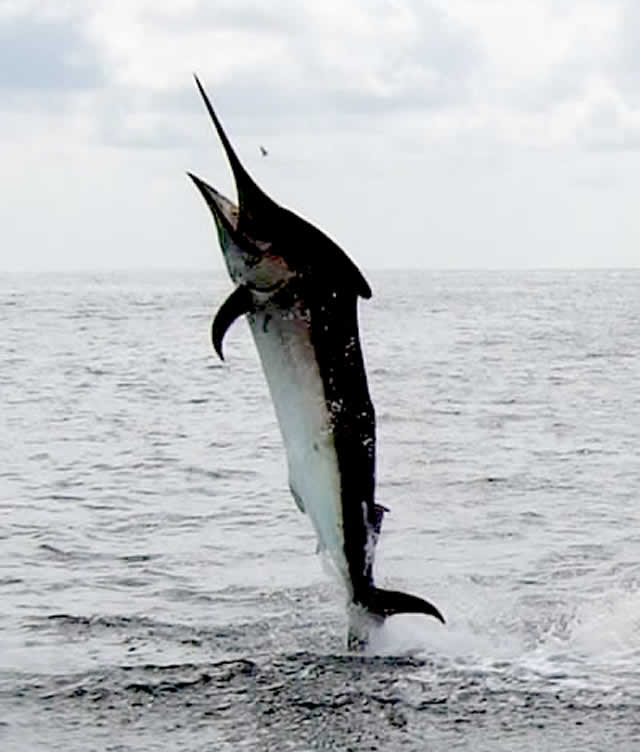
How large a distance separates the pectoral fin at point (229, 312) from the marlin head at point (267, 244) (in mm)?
45

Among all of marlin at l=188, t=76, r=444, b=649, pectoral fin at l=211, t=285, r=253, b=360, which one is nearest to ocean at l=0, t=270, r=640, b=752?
marlin at l=188, t=76, r=444, b=649

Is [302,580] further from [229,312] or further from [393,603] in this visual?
[229,312]

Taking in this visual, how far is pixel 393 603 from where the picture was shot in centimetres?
749

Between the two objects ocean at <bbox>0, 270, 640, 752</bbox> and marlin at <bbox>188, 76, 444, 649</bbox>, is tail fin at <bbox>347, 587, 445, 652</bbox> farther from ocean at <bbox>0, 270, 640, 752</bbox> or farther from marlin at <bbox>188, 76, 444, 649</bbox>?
ocean at <bbox>0, 270, 640, 752</bbox>

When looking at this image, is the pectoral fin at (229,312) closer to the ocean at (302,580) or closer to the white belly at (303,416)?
the white belly at (303,416)

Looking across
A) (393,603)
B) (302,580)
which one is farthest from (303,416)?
(302,580)

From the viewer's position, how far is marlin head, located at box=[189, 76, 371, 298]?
6.22 m

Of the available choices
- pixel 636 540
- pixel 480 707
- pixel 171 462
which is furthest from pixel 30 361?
A: pixel 480 707

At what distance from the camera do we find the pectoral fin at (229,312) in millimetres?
6291

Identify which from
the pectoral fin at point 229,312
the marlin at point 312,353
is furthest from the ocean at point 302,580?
the pectoral fin at point 229,312

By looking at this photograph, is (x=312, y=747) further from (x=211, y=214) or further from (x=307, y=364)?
(x=211, y=214)

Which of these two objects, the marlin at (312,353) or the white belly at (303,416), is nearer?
the marlin at (312,353)

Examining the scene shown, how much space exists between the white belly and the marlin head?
206 mm

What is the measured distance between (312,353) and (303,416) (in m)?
0.33
